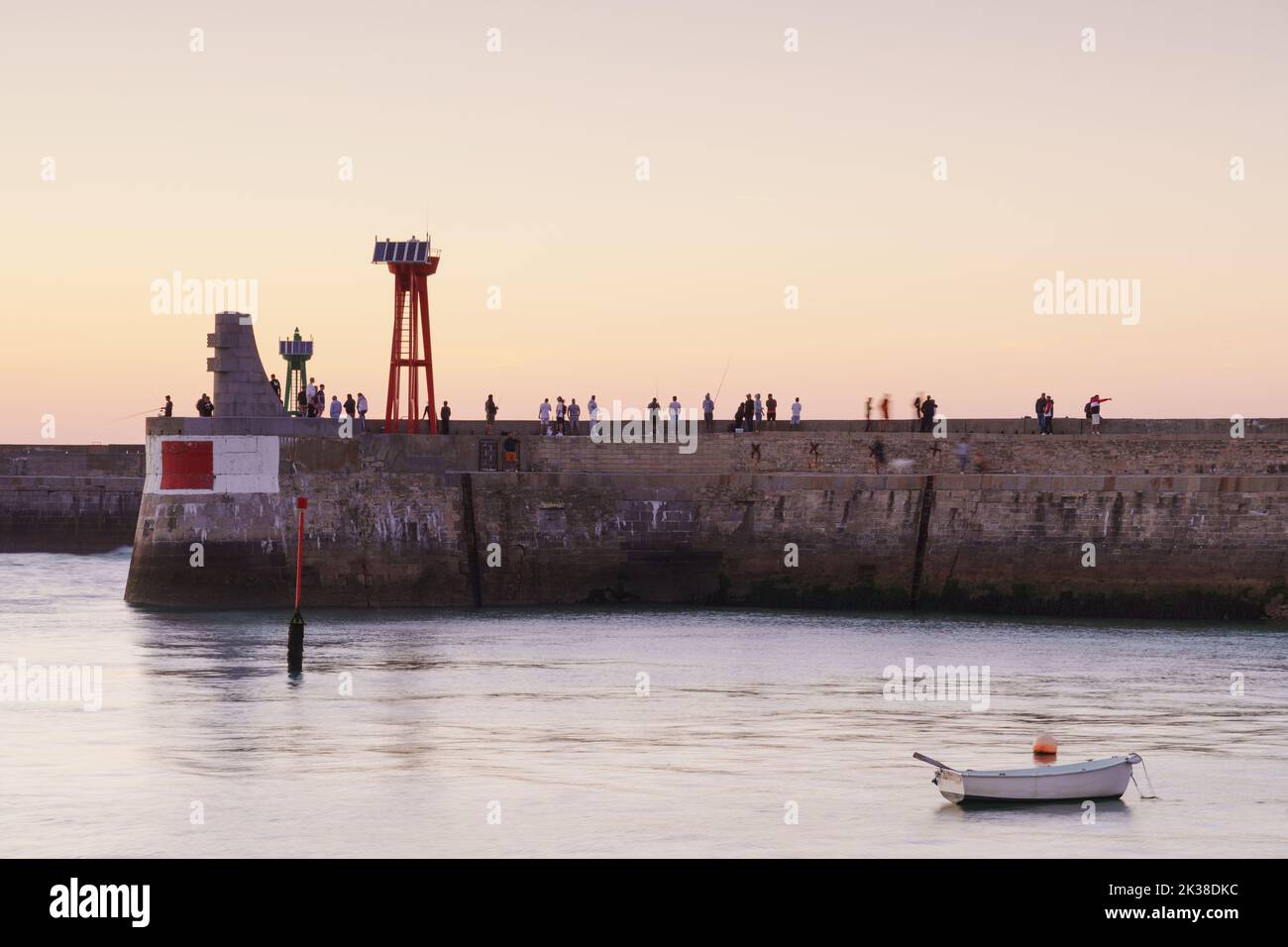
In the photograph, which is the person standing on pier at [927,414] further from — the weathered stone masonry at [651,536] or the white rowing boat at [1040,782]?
the white rowing boat at [1040,782]

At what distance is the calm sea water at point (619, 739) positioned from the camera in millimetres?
18484

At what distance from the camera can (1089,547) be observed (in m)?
40.1

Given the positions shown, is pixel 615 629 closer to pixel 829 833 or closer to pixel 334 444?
pixel 334 444

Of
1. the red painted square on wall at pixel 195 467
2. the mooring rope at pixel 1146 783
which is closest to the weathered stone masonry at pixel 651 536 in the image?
the red painted square on wall at pixel 195 467

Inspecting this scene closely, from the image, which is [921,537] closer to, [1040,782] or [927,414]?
[927,414]

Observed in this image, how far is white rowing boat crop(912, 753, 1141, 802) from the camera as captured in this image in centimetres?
1936

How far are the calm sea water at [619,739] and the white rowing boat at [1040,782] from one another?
190 millimetres

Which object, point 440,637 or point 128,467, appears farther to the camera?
point 128,467
